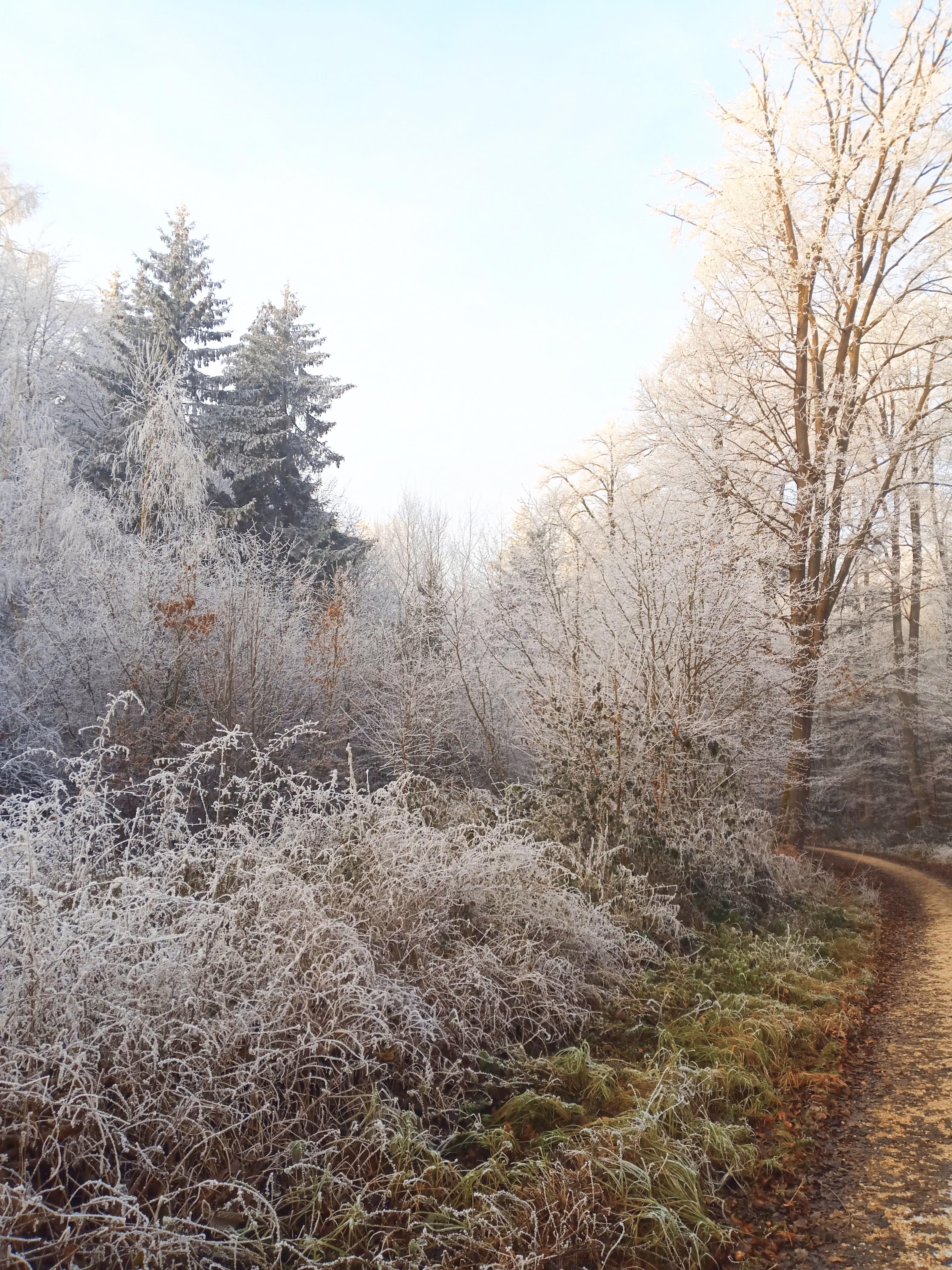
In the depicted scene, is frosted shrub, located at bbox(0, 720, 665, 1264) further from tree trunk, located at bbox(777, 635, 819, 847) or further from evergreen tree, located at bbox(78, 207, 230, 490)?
evergreen tree, located at bbox(78, 207, 230, 490)

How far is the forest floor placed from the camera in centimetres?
257

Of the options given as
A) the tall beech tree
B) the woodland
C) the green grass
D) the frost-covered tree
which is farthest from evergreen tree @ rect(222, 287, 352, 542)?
the green grass

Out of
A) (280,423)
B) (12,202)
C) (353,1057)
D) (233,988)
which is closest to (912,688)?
(280,423)

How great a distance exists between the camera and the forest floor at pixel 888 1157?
2574 millimetres

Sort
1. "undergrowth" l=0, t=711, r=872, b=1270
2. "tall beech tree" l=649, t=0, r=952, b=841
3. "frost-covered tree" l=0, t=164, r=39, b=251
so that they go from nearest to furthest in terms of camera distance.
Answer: "undergrowth" l=0, t=711, r=872, b=1270, "tall beech tree" l=649, t=0, r=952, b=841, "frost-covered tree" l=0, t=164, r=39, b=251

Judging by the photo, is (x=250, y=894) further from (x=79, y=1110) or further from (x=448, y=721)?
(x=448, y=721)

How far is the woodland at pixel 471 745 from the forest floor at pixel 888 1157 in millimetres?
200

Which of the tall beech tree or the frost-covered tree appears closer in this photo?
the tall beech tree

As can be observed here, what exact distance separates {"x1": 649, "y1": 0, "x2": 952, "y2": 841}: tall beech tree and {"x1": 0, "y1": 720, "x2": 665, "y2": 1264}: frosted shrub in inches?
244

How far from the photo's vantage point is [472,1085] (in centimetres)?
344

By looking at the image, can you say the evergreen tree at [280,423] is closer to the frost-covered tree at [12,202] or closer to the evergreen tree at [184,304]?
the evergreen tree at [184,304]

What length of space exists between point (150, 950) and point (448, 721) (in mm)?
9123

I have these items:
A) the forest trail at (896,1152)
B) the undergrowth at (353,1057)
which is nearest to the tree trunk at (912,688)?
the forest trail at (896,1152)

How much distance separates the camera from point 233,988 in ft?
10.4
